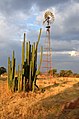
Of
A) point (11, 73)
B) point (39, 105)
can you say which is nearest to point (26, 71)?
point (11, 73)

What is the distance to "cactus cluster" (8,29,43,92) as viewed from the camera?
550 inches

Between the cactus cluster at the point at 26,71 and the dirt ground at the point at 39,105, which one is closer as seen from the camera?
the dirt ground at the point at 39,105

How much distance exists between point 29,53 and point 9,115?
506cm

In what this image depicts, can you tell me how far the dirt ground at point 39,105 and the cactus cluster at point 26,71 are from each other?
516mm

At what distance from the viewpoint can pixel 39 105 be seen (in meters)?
10.9

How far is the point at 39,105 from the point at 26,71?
371 cm

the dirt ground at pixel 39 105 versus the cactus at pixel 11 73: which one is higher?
the cactus at pixel 11 73

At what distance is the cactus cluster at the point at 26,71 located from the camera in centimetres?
1398

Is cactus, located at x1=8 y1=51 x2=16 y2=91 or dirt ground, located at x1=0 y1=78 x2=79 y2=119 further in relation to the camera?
cactus, located at x1=8 y1=51 x2=16 y2=91

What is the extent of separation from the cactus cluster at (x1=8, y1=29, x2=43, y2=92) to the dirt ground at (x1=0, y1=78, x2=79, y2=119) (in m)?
0.52

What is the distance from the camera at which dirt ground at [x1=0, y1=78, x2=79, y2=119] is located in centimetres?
950

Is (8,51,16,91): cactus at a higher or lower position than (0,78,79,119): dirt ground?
higher

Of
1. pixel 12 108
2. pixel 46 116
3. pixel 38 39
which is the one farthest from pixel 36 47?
pixel 46 116

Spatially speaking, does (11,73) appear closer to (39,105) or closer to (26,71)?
(26,71)
